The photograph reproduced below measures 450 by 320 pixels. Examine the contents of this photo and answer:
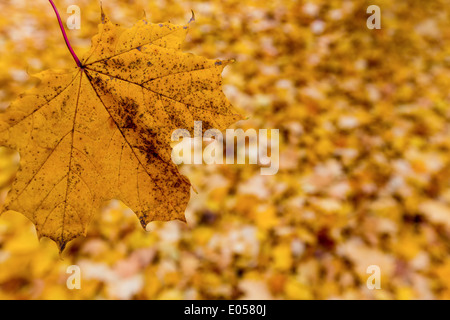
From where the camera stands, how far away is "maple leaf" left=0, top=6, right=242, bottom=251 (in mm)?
511

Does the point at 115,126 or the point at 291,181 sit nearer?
the point at 115,126

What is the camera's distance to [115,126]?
55 cm

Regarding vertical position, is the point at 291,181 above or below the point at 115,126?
above

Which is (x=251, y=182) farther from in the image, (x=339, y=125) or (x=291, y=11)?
(x=291, y=11)

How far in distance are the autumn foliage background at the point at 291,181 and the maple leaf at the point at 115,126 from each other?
92cm

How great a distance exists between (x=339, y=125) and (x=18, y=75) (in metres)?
2.11

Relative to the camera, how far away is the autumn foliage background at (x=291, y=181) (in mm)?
1340

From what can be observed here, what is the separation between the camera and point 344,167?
1775mm

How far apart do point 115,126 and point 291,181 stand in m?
1.32

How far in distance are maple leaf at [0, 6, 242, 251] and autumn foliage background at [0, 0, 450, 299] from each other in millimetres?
916

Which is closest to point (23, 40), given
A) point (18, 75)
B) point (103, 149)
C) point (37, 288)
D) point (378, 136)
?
point (18, 75)

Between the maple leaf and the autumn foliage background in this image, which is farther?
the autumn foliage background

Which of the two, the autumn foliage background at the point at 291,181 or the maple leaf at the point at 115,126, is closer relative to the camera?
the maple leaf at the point at 115,126

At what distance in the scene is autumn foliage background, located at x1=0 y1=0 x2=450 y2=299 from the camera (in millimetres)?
1340
